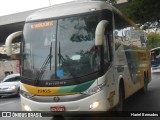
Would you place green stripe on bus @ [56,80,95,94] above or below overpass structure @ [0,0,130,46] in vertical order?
below

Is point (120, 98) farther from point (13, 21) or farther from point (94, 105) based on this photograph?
point (13, 21)

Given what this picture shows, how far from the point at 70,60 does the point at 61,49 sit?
37cm

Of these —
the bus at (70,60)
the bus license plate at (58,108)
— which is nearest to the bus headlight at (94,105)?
the bus at (70,60)

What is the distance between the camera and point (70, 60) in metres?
8.77

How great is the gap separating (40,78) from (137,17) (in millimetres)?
11998

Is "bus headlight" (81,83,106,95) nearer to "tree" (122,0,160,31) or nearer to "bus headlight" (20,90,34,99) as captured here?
"bus headlight" (20,90,34,99)

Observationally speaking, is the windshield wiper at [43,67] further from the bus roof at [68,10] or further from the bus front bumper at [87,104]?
the bus roof at [68,10]

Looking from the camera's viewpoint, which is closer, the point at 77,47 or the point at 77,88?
the point at 77,88

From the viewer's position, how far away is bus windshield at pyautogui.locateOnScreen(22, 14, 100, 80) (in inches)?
342

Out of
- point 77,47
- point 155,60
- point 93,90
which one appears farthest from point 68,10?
point 155,60

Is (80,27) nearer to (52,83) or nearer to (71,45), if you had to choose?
(71,45)

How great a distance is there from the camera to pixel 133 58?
13.1 meters

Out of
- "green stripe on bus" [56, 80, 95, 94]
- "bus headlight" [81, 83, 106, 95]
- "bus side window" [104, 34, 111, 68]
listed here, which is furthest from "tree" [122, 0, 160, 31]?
"green stripe on bus" [56, 80, 95, 94]

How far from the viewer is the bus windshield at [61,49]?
8.70 metres
